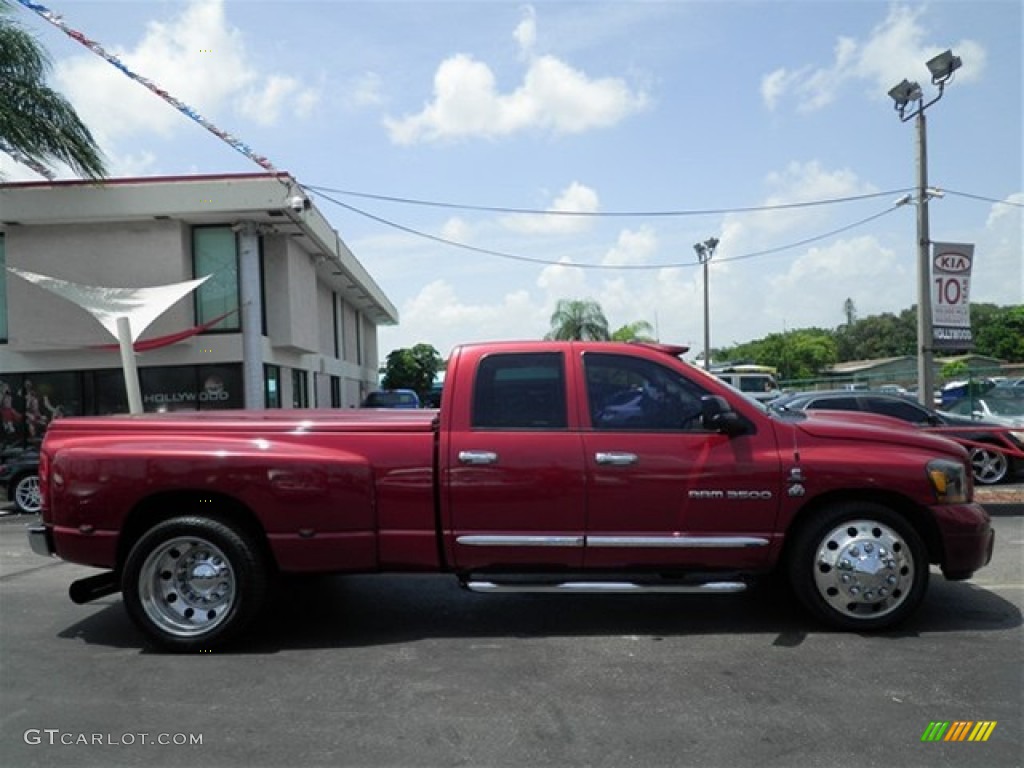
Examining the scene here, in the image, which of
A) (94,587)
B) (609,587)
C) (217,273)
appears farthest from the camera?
(217,273)

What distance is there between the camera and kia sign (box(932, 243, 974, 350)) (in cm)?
1363

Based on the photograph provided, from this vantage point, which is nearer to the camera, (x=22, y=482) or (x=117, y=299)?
(x=22, y=482)

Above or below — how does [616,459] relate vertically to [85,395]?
below

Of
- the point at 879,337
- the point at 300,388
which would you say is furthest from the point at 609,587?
the point at 879,337

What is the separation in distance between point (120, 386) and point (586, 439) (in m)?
15.8

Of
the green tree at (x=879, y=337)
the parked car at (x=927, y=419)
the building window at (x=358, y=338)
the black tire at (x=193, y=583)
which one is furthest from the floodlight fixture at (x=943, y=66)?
the green tree at (x=879, y=337)

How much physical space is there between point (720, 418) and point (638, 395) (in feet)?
1.70

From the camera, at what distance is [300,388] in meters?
22.1

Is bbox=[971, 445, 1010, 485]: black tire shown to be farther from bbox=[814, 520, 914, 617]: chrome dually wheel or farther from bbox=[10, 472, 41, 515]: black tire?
bbox=[10, 472, 41, 515]: black tire

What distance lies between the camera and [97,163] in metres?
15.6

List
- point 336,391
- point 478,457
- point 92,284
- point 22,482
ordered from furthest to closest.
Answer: point 336,391
point 92,284
point 22,482
point 478,457

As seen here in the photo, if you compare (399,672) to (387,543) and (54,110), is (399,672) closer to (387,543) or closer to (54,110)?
(387,543)

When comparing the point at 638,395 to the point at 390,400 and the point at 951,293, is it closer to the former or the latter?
the point at 951,293

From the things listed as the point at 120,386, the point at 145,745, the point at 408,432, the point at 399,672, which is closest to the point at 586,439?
the point at 408,432
